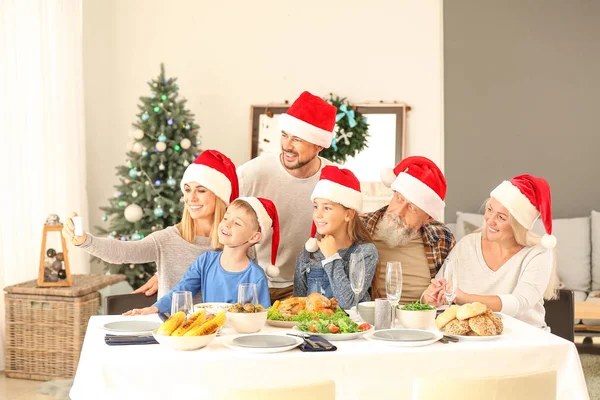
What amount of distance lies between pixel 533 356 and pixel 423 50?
4.66 meters

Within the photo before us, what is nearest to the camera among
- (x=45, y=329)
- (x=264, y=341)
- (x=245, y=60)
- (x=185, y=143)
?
(x=264, y=341)

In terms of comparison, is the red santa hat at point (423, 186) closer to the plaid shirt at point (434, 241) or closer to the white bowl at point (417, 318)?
the plaid shirt at point (434, 241)

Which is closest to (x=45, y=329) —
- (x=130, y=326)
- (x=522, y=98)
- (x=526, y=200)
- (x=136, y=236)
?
(x=136, y=236)

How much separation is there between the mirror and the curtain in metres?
1.58

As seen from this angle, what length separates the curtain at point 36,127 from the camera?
4855mm

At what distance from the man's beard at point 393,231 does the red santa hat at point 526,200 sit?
410 millimetres

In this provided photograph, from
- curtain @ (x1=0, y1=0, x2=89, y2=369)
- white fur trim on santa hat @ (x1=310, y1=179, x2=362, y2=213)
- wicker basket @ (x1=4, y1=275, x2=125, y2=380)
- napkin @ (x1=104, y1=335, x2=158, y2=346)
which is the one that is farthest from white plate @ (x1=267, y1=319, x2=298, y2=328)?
curtain @ (x1=0, y1=0, x2=89, y2=369)

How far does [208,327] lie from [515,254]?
1.57 m

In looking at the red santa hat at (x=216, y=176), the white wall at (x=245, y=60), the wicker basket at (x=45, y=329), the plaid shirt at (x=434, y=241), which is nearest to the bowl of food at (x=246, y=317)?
the red santa hat at (x=216, y=176)

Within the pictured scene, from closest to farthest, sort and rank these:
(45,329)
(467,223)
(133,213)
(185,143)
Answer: (45,329) < (133,213) < (185,143) < (467,223)

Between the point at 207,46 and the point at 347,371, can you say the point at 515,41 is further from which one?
the point at 347,371

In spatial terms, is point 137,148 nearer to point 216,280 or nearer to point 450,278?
point 216,280

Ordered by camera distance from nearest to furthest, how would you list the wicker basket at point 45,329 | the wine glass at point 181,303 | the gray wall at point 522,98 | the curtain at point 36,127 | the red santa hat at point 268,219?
the wine glass at point 181,303 → the red santa hat at point 268,219 → the wicker basket at point 45,329 → the curtain at point 36,127 → the gray wall at point 522,98

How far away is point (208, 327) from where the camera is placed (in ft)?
6.98
